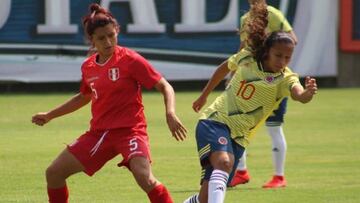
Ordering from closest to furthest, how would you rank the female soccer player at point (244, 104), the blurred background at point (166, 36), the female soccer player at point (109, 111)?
the female soccer player at point (244, 104) < the female soccer player at point (109, 111) < the blurred background at point (166, 36)

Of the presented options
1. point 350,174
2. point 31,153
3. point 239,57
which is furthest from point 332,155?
point 239,57

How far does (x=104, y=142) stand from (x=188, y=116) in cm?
1155

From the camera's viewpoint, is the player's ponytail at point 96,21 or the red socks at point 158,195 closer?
the red socks at point 158,195

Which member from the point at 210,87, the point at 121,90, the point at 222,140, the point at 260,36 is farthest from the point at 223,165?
the point at 210,87

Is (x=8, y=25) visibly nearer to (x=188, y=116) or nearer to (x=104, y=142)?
(x=188, y=116)

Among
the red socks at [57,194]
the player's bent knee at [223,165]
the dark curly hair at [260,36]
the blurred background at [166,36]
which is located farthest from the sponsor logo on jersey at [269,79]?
the blurred background at [166,36]

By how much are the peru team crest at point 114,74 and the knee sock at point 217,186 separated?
43.0 inches

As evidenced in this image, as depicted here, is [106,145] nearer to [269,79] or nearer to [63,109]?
[63,109]

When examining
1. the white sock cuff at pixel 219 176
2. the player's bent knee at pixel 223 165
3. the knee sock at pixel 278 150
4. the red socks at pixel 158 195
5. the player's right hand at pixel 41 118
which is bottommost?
the knee sock at pixel 278 150

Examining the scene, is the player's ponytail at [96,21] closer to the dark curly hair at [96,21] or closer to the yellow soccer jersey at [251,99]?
the dark curly hair at [96,21]

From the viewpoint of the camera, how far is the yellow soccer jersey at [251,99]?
8523 mm

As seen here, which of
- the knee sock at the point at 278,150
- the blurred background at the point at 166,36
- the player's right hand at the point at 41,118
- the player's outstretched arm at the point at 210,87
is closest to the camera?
the player's right hand at the point at 41,118

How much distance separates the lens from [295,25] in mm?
27188

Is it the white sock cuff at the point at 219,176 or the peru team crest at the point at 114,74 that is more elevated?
the peru team crest at the point at 114,74
